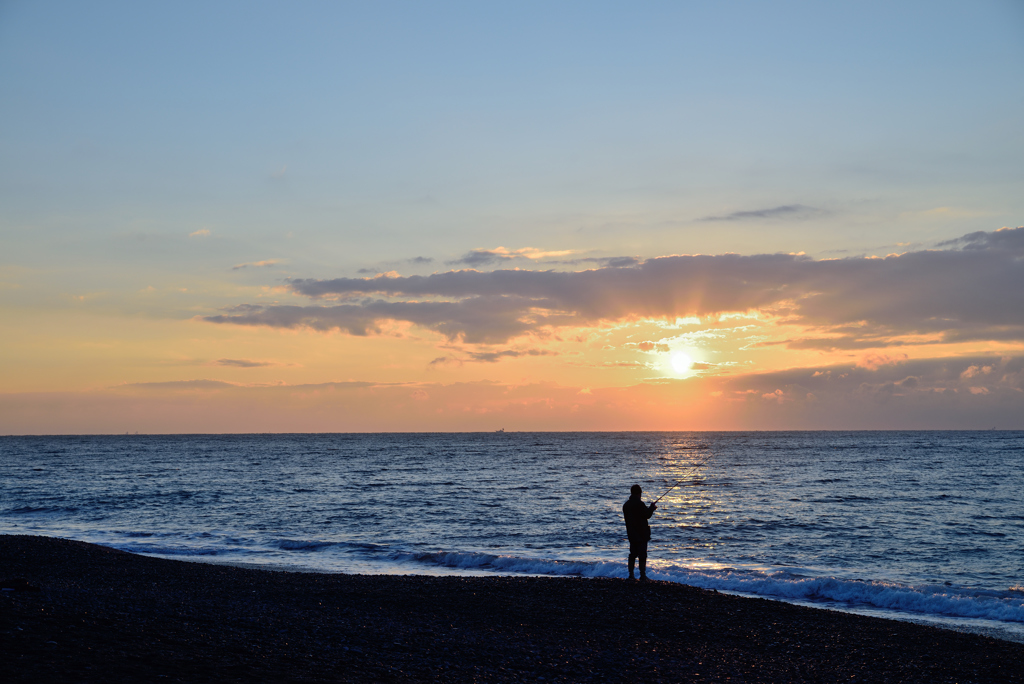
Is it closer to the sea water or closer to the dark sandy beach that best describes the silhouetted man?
the dark sandy beach

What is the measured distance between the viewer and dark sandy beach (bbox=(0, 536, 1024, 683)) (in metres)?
7.57

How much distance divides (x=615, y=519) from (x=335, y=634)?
2422 centimetres

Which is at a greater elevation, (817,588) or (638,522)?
(638,522)

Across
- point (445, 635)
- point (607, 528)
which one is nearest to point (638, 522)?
point (445, 635)

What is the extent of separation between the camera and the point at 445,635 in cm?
1076

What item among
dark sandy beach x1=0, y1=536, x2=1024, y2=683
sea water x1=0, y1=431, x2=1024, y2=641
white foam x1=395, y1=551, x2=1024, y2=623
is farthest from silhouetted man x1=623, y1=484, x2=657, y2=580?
sea water x1=0, y1=431, x2=1024, y2=641

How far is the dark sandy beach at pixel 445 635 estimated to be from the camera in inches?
→ 298

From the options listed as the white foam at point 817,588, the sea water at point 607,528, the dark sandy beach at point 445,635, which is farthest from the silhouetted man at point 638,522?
the sea water at point 607,528

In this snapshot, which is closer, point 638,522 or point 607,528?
point 638,522

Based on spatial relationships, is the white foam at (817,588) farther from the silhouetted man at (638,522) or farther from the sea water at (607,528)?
the silhouetted man at (638,522)

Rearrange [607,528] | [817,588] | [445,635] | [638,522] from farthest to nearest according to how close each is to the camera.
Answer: [607,528] → [817,588] → [638,522] → [445,635]

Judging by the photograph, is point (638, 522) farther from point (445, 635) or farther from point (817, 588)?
point (817, 588)

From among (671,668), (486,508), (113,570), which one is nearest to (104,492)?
(486,508)

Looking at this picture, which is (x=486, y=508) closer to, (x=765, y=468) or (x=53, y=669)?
(x=53, y=669)
